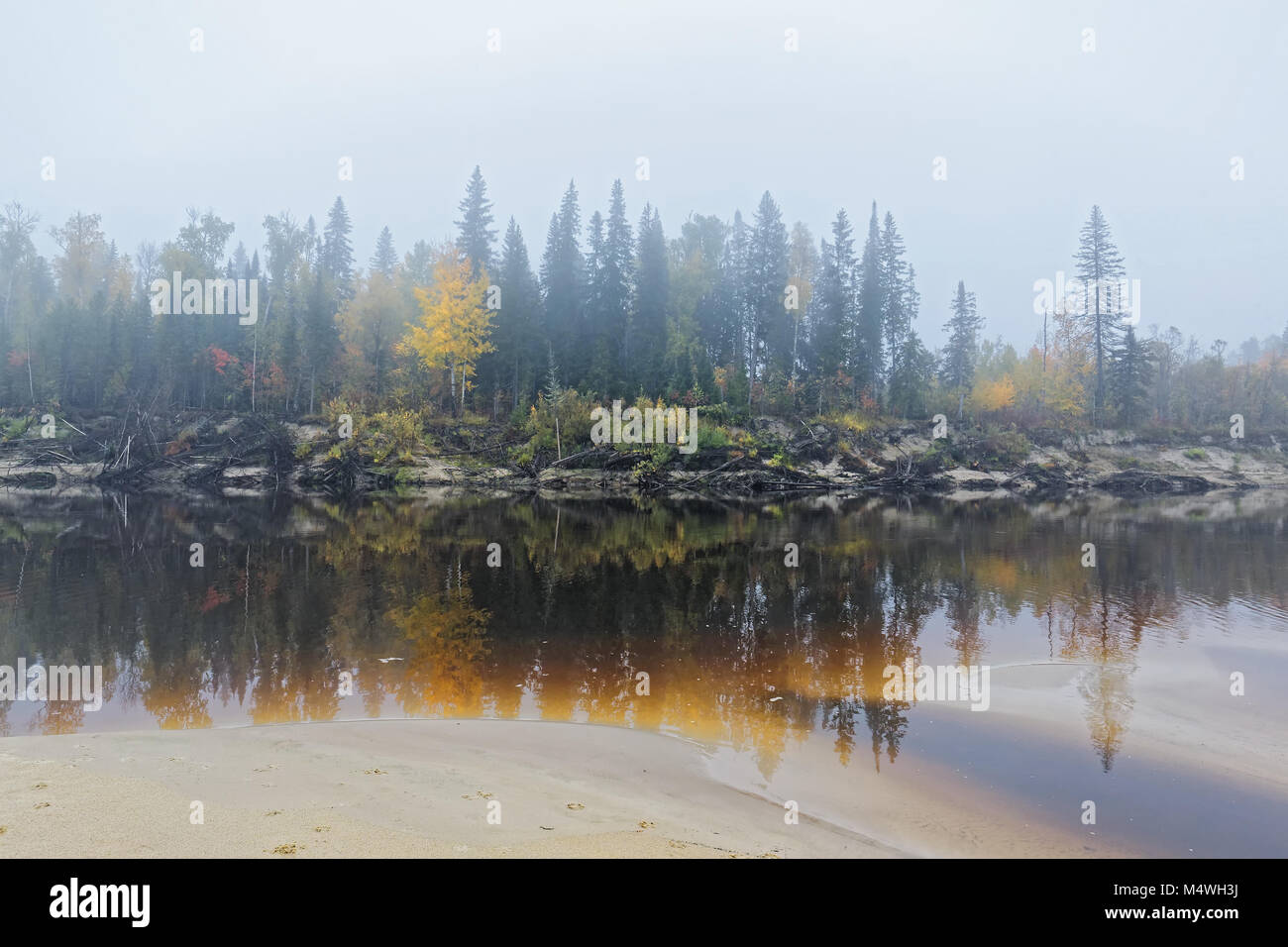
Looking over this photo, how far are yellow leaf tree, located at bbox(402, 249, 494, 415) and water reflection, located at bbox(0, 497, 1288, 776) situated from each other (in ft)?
91.5

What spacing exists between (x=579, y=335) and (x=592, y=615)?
53.5m

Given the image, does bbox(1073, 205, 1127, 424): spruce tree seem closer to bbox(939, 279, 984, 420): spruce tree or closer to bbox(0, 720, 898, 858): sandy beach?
bbox(939, 279, 984, 420): spruce tree

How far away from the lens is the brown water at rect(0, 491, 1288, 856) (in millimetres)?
10203

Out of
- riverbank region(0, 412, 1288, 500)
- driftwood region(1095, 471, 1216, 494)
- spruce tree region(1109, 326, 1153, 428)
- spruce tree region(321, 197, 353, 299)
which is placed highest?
spruce tree region(321, 197, 353, 299)

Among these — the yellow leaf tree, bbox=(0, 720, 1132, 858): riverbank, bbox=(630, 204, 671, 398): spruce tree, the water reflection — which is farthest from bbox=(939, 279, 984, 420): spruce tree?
bbox=(0, 720, 1132, 858): riverbank

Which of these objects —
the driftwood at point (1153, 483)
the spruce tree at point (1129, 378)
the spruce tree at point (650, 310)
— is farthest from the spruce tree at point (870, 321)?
the spruce tree at point (1129, 378)

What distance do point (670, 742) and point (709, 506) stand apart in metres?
38.1

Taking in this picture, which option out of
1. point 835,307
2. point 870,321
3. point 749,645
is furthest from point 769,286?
point 749,645

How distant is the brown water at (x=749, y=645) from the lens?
10.2 metres

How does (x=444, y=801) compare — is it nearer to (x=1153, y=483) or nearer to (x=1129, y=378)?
(x=1153, y=483)

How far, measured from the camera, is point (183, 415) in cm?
6256

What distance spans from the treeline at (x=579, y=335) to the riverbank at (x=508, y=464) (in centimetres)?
449

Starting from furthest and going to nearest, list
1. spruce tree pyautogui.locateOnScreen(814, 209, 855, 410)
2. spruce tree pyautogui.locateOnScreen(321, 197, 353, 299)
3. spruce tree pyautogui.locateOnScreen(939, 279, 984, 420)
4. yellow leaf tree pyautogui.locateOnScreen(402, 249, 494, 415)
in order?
spruce tree pyautogui.locateOnScreen(321, 197, 353, 299) → spruce tree pyautogui.locateOnScreen(939, 279, 984, 420) → spruce tree pyautogui.locateOnScreen(814, 209, 855, 410) → yellow leaf tree pyautogui.locateOnScreen(402, 249, 494, 415)

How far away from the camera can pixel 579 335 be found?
68938 mm
